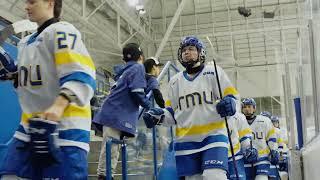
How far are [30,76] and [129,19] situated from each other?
1294 cm

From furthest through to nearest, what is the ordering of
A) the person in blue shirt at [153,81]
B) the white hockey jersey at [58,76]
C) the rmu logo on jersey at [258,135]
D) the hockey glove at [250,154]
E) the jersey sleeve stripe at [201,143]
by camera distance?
1. the rmu logo on jersey at [258,135]
2. the hockey glove at [250,154]
3. the person in blue shirt at [153,81]
4. the jersey sleeve stripe at [201,143]
5. the white hockey jersey at [58,76]

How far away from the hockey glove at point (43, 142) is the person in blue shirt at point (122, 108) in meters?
2.31

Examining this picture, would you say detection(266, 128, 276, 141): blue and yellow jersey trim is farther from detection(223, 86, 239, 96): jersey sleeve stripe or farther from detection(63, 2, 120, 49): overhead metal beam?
detection(63, 2, 120, 49): overhead metal beam

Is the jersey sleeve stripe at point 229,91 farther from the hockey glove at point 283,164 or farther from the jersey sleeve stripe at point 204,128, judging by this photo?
the hockey glove at point 283,164

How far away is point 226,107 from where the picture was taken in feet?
12.4

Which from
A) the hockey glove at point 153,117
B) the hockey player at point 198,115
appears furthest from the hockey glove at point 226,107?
the hockey glove at point 153,117

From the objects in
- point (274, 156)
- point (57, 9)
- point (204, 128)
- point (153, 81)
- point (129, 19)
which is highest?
point (129, 19)

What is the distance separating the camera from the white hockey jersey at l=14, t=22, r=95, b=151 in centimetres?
227

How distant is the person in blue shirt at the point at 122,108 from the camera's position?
14.9ft

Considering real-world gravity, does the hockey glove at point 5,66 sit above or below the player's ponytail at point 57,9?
below

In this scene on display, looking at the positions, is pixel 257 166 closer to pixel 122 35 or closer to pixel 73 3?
pixel 73 3

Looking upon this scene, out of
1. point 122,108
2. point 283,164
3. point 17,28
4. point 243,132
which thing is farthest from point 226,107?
point 283,164

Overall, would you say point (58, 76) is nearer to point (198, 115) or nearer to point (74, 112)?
point (74, 112)

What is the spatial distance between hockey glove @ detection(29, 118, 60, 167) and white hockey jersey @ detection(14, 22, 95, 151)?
5.5 inches
